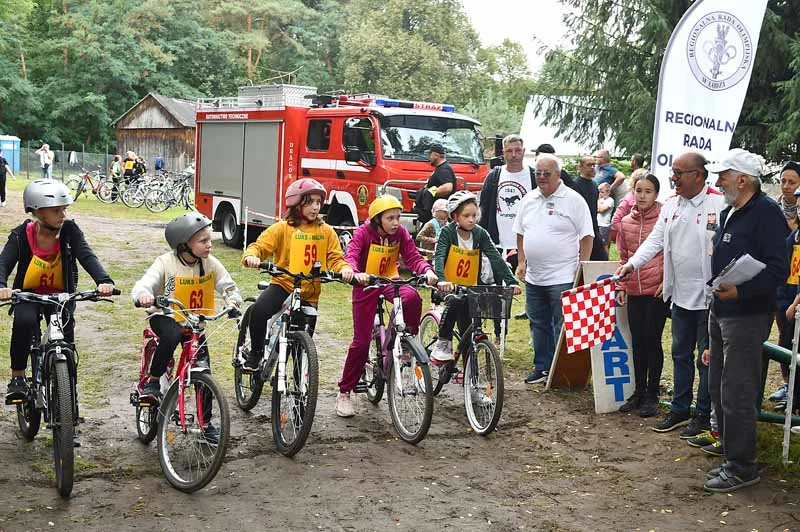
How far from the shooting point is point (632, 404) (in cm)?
775

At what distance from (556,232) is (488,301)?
157 cm

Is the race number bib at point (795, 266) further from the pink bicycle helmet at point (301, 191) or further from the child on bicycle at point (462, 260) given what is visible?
the pink bicycle helmet at point (301, 191)

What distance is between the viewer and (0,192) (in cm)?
2784

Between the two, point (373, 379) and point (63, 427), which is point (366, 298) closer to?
point (373, 379)

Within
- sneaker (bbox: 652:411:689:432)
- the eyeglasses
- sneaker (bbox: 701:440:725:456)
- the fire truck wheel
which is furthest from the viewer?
the fire truck wheel

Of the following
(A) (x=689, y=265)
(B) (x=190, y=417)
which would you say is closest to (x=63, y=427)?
(B) (x=190, y=417)

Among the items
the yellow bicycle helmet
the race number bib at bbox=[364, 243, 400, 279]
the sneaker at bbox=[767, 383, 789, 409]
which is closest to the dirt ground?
the race number bib at bbox=[364, 243, 400, 279]

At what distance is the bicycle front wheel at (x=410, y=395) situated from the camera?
6.55 m

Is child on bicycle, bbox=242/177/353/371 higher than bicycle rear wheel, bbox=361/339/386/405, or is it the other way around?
child on bicycle, bbox=242/177/353/371

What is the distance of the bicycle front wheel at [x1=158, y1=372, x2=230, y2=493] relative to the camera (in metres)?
5.50

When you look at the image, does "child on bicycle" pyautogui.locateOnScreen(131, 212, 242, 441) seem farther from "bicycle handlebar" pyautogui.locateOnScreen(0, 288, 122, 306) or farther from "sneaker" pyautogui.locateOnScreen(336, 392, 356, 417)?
"sneaker" pyautogui.locateOnScreen(336, 392, 356, 417)

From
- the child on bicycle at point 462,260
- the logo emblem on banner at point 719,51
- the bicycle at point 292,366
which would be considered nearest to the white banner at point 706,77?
the logo emblem on banner at point 719,51

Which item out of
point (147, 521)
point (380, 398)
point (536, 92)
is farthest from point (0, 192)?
point (147, 521)

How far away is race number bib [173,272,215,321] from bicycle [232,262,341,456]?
17.6 inches
